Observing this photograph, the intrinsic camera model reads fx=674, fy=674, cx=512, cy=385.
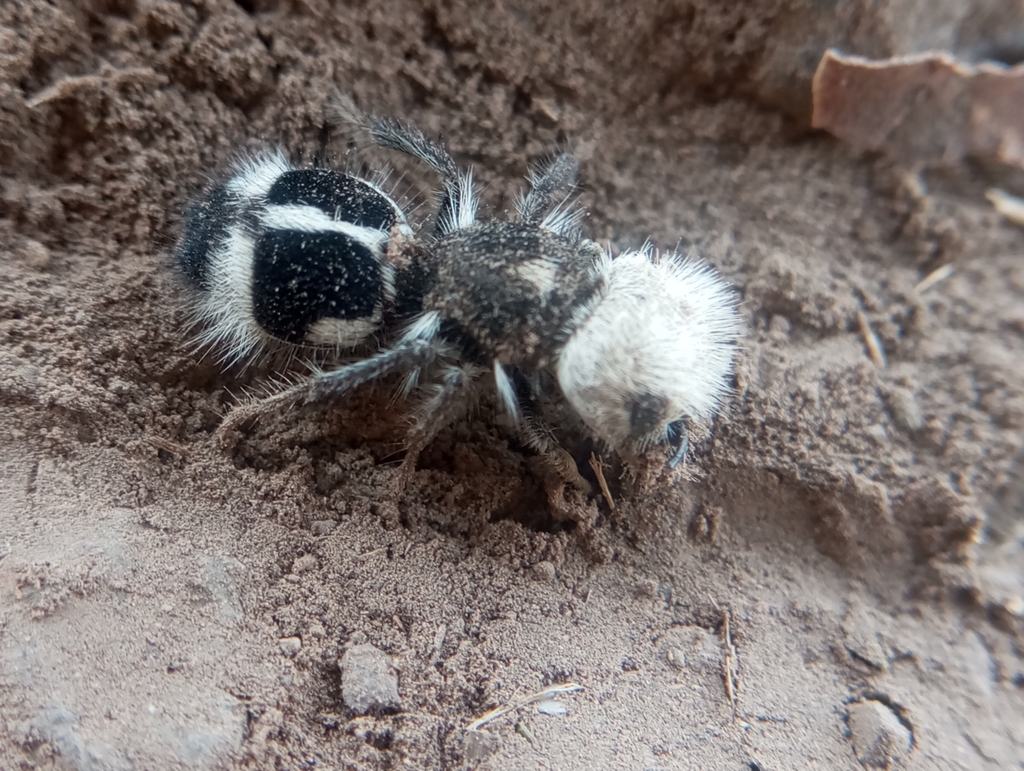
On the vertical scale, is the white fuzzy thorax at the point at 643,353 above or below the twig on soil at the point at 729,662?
above

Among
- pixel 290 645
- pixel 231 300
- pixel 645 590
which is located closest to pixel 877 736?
pixel 645 590

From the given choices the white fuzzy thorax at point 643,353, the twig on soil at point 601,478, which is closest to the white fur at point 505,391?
the white fuzzy thorax at point 643,353

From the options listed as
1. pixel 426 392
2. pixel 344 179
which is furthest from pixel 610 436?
pixel 344 179

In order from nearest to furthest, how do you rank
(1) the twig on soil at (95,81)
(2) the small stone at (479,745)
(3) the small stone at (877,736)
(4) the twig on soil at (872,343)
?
1. (2) the small stone at (479,745)
2. (3) the small stone at (877,736)
3. (1) the twig on soil at (95,81)
4. (4) the twig on soil at (872,343)

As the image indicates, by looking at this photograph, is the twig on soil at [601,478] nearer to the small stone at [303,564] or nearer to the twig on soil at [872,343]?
the small stone at [303,564]

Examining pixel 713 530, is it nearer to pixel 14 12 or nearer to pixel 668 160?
pixel 668 160

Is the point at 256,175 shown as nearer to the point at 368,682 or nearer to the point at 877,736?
the point at 368,682
